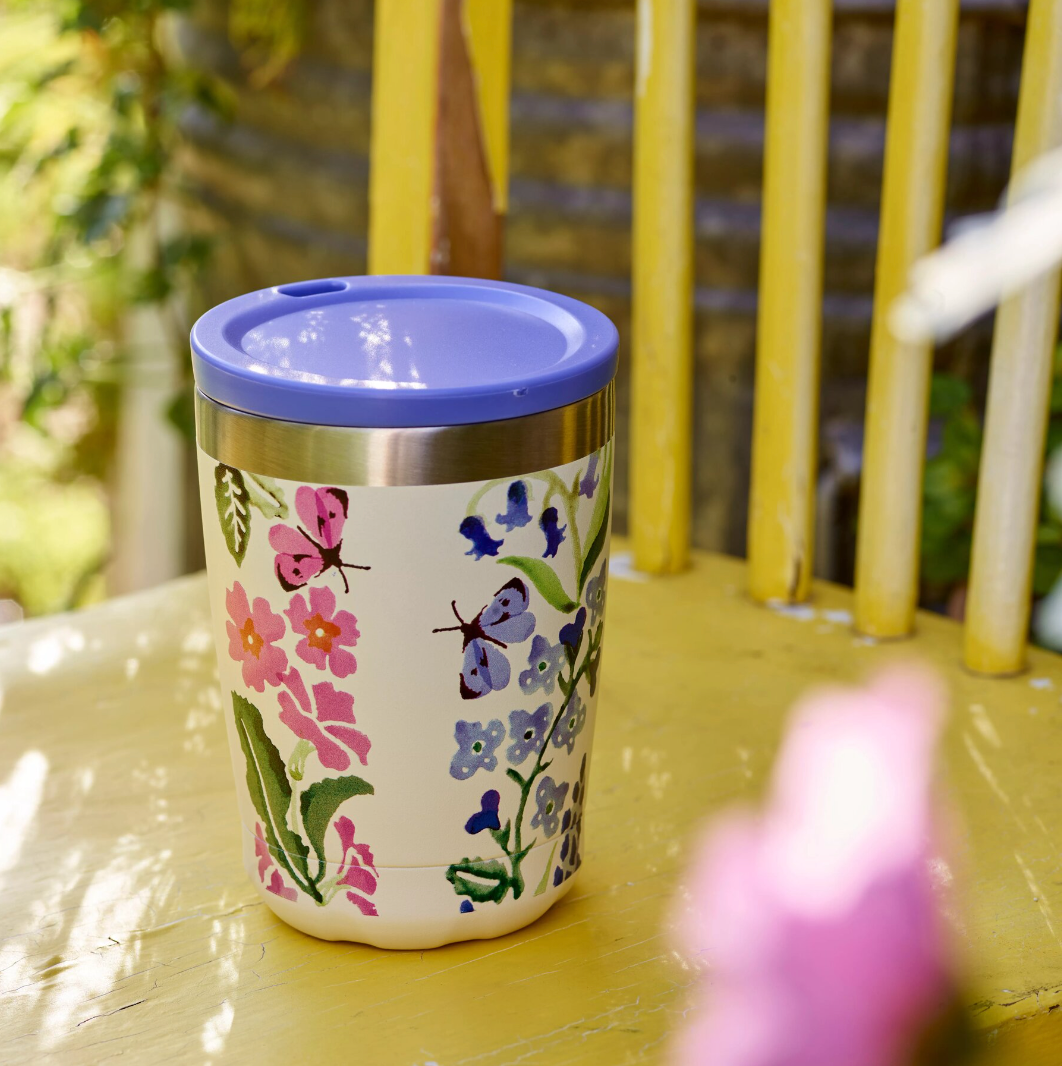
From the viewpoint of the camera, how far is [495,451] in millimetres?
376

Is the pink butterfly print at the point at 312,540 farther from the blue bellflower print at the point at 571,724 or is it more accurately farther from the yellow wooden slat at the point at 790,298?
the yellow wooden slat at the point at 790,298

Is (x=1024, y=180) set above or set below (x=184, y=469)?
above

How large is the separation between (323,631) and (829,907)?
0.69ft

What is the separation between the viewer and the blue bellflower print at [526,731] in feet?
1.37

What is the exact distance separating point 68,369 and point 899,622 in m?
0.98

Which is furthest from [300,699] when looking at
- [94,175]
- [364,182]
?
[94,175]

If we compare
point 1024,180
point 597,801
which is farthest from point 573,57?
point 597,801

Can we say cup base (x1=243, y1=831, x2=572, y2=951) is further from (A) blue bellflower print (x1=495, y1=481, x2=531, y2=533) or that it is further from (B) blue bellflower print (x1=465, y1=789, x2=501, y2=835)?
(A) blue bellflower print (x1=495, y1=481, x2=531, y2=533)

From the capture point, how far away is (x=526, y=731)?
0.42 meters

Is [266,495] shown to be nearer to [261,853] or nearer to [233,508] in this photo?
[233,508]

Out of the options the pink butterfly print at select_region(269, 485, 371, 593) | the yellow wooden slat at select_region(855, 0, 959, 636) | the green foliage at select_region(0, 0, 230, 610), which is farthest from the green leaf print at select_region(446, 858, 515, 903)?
the green foliage at select_region(0, 0, 230, 610)

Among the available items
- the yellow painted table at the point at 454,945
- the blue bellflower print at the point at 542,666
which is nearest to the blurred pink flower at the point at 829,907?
the yellow painted table at the point at 454,945

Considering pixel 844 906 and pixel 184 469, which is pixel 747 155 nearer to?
pixel 844 906

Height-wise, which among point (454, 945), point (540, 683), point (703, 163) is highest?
point (703, 163)
